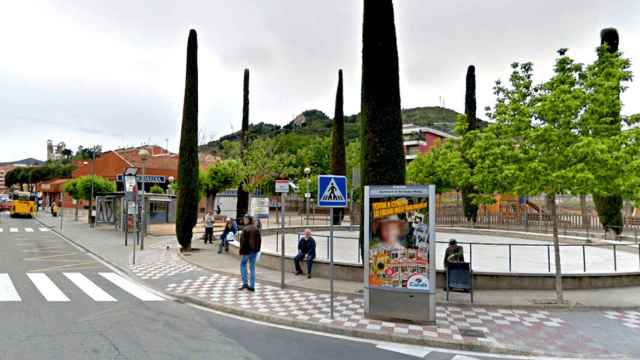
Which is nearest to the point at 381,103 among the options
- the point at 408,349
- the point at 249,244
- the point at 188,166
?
the point at 249,244

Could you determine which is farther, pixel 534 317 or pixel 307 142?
pixel 307 142

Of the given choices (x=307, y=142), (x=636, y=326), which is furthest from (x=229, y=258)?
(x=307, y=142)

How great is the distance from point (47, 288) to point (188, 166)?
948 cm

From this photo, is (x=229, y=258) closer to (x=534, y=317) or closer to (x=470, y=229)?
(x=534, y=317)

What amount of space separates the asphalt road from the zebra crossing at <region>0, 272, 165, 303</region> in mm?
22

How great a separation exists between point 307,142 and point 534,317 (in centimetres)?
6921

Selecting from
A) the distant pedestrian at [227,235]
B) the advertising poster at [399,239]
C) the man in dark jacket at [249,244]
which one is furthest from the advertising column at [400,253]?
the distant pedestrian at [227,235]

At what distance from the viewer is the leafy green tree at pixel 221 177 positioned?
3675 centimetres

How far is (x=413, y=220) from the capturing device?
28.2 feet

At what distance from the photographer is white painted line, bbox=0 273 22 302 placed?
9.94 metres

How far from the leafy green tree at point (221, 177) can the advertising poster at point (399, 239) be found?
28.8 m

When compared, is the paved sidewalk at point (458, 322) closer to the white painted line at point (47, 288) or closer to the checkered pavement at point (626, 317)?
the checkered pavement at point (626, 317)

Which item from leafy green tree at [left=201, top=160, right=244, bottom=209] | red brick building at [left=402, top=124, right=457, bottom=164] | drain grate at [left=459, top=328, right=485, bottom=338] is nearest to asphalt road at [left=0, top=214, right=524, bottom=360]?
drain grate at [left=459, top=328, right=485, bottom=338]

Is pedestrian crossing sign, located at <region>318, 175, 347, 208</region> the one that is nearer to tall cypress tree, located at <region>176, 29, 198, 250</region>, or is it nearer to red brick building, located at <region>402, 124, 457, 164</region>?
tall cypress tree, located at <region>176, 29, 198, 250</region>
